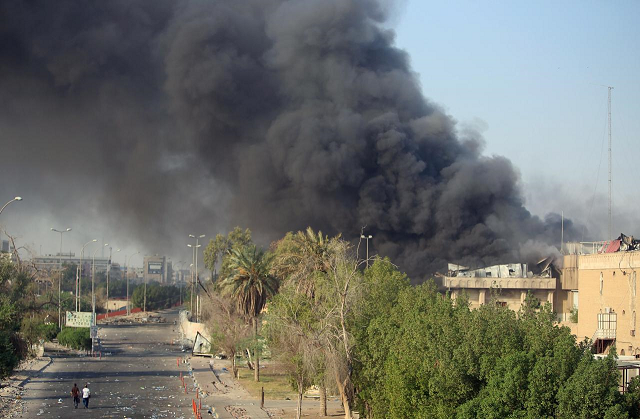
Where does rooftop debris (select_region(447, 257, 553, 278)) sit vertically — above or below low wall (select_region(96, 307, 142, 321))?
above

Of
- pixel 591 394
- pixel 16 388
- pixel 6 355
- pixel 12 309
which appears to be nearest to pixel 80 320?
pixel 16 388

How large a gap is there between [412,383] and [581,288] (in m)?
16.7

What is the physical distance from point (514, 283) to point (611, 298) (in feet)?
82.8

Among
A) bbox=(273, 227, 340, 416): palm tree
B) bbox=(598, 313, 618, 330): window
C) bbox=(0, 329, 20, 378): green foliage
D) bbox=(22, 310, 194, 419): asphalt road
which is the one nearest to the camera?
bbox=(22, 310, 194, 419): asphalt road

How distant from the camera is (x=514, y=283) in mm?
59125

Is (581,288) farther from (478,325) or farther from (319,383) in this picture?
(478,325)

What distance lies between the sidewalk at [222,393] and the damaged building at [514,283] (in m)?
18.5

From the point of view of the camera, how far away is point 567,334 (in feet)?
62.1

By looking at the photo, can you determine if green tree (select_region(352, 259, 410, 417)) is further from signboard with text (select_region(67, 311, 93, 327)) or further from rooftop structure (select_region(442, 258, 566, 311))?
signboard with text (select_region(67, 311, 93, 327))

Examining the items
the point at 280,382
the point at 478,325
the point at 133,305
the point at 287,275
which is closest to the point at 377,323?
the point at 478,325

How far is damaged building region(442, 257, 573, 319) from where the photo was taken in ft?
Result: 193

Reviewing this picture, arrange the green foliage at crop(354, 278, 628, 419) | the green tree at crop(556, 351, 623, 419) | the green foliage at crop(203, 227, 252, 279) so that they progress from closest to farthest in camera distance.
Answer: the green tree at crop(556, 351, 623, 419) → the green foliage at crop(354, 278, 628, 419) → the green foliage at crop(203, 227, 252, 279)

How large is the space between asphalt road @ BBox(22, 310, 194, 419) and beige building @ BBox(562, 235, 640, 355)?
657 inches

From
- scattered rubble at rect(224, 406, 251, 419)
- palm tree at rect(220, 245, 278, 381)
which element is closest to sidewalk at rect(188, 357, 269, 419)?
scattered rubble at rect(224, 406, 251, 419)
